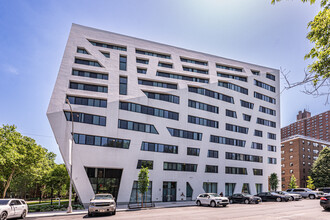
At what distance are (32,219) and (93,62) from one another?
2184 centimetres

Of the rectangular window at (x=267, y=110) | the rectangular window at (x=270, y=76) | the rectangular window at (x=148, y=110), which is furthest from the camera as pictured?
the rectangular window at (x=270, y=76)

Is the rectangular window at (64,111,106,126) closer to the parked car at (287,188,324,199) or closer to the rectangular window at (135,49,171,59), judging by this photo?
the rectangular window at (135,49,171,59)

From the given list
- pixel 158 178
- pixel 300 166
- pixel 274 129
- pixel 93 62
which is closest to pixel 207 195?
pixel 158 178

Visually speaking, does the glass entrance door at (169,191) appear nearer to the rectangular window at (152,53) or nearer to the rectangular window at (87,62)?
the rectangular window at (87,62)

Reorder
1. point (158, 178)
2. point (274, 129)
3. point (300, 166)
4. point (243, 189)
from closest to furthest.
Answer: point (158, 178) < point (243, 189) < point (274, 129) < point (300, 166)

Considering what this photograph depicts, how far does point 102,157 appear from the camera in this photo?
30.7 m

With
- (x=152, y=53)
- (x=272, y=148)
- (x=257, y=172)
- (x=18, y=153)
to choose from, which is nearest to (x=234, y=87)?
(x=272, y=148)

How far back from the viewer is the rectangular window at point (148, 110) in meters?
33.6

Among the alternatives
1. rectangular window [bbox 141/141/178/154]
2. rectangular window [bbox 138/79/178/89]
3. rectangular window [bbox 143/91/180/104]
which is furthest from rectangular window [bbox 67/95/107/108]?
rectangular window [bbox 141/141/178/154]

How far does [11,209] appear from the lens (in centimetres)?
1809

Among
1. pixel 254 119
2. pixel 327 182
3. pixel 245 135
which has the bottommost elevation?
pixel 327 182

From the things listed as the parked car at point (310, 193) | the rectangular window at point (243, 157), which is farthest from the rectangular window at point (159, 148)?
the parked car at point (310, 193)

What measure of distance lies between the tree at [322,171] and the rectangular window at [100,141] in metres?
55.4

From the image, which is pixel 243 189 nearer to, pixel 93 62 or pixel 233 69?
pixel 233 69
